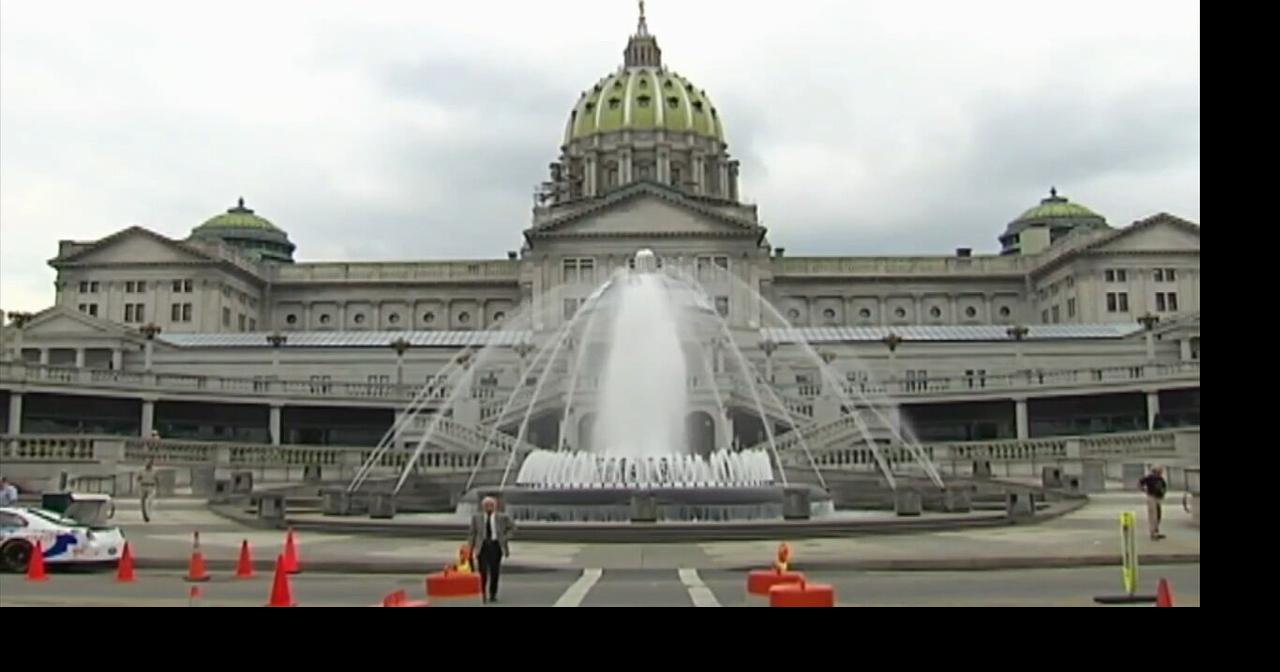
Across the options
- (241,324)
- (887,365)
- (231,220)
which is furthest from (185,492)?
(231,220)

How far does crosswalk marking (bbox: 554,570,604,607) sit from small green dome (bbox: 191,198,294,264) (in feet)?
466

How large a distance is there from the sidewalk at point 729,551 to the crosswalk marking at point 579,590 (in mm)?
899

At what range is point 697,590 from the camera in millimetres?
18234

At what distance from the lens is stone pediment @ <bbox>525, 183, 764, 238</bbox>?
12294 cm

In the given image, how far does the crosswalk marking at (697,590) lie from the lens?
1645 centimetres

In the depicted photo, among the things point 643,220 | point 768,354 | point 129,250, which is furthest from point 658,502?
point 129,250

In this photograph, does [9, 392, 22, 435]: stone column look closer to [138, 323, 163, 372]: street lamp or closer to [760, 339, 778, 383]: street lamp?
[138, 323, 163, 372]: street lamp

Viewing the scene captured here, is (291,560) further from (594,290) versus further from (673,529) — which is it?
(594,290)

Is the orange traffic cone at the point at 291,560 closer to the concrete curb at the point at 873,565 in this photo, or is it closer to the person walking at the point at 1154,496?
the concrete curb at the point at 873,565

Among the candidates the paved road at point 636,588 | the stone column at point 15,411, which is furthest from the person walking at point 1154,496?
the stone column at point 15,411

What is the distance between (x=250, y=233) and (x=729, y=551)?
146 metres
